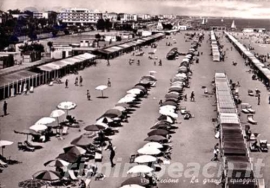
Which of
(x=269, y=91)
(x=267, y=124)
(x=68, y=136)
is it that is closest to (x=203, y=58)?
(x=269, y=91)

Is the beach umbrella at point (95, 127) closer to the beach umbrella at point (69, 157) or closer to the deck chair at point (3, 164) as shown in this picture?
the beach umbrella at point (69, 157)

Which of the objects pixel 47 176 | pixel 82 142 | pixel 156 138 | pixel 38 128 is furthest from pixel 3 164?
pixel 156 138

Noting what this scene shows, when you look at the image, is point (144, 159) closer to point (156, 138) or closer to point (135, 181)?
point (135, 181)

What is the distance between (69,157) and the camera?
17375 mm

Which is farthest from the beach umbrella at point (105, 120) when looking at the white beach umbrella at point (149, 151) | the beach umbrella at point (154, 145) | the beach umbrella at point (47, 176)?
the beach umbrella at point (47, 176)

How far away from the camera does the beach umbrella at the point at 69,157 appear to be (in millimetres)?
17156

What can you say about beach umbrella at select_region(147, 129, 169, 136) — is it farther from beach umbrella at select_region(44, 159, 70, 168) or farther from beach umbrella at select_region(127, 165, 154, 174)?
beach umbrella at select_region(44, 159, 70, 168)

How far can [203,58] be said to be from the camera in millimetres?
69000

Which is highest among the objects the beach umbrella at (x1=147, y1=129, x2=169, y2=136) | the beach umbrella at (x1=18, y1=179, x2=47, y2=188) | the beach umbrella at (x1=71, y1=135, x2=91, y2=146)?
the beach umbrella at (x1=147, y1=129, x2=169, y2=136)

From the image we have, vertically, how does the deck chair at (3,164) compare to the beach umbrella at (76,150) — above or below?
below

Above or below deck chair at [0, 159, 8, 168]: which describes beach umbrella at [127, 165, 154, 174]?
above

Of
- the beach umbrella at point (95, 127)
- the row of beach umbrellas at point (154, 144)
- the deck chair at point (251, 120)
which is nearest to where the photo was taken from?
the row of beach umbrellas at point (154, 144)

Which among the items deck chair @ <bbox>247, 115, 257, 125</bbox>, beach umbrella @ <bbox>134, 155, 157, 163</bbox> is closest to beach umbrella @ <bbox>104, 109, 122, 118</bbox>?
beach umbrella @ <bbox>134, 155, 157, 163</bbox>

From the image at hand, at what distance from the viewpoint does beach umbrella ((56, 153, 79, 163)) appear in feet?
56.3
